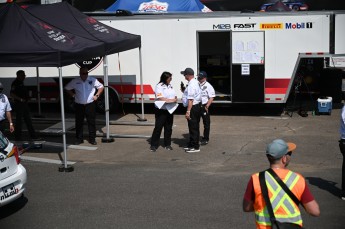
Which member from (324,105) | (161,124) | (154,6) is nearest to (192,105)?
(161,124)

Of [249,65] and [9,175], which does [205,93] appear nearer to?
[249,65]

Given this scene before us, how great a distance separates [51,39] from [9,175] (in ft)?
13.6

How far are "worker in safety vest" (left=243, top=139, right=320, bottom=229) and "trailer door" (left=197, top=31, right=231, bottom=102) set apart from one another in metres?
13.3

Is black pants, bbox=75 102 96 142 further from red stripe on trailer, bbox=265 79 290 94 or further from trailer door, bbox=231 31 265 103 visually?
red stripe on trailer, bbox=265 79 290 94

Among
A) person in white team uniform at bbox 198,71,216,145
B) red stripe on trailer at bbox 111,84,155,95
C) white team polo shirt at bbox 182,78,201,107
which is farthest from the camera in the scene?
red stripe on trailer at bbox 111,84,155,95

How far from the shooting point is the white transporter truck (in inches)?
647

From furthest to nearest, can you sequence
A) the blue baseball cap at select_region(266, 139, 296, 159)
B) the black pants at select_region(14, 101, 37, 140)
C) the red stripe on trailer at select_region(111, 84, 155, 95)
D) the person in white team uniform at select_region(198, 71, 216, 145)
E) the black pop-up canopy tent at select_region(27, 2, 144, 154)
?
the red stripe on trailer at select_region(111, 84, 155, 95) < the black pants at select_region(14, 101, 37, 140) < the person in white team uniform at select_region(198, 71, 216, 145) < the black pop-up canopy tent at select_region(27, 2, 144, 154) < the blue baseball cap at select_region(266, 139, 296, 159)

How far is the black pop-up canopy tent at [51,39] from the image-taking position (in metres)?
11.3

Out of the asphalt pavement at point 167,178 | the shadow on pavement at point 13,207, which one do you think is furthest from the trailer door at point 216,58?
the shadow on pavement at point 13,207

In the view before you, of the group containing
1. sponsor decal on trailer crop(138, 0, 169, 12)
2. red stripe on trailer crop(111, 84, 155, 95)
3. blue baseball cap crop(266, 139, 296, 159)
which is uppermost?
sponsor decal on trailer crop(138, 0, 169, 12)

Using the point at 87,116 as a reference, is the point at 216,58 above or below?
above

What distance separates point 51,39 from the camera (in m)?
11.9

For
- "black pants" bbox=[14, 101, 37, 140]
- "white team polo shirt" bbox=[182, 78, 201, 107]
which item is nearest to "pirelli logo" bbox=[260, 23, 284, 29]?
"white team polo shirt" bbox=[182, 78, 201, 107]

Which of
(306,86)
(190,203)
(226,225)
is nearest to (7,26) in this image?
(190,203)
